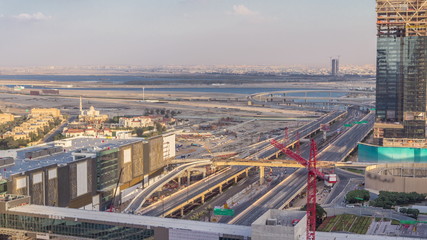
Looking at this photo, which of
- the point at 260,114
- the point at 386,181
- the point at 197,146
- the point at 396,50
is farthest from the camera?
the point at 260,114

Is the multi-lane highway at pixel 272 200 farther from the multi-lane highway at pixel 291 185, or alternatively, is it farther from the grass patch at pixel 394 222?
the grass patch at pixel 394 222

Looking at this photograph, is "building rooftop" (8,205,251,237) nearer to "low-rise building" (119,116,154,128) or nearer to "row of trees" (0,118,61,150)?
"row of trees" (0,118,61,150)

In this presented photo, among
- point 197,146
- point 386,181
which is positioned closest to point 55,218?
point 386,181

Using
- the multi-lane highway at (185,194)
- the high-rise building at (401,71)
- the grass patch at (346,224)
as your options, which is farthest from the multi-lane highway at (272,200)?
the high-rise building at (401,71)

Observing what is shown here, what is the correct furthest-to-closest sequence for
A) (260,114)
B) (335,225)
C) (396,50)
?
(260,114) → (396,50) → (335,225)

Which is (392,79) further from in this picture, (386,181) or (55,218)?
(55,218)
